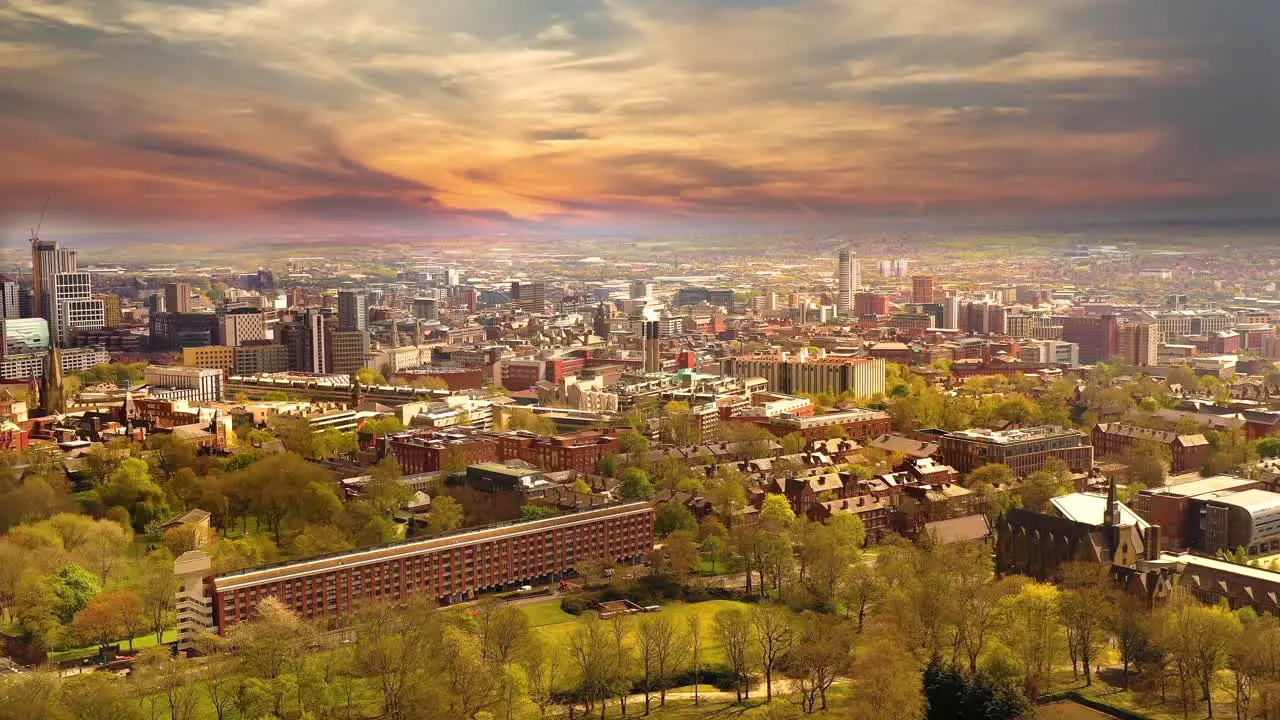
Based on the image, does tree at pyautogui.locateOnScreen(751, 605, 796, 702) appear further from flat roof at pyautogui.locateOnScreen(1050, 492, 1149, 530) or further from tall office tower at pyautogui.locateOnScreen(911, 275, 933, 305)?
tall office tower at pyautogui.locateOnScreen(911, 275, 933, 305)

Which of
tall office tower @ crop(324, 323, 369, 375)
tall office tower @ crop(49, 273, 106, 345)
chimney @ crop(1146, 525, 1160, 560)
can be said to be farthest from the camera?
tall office tower @ crop(49, 273, 106, 345)

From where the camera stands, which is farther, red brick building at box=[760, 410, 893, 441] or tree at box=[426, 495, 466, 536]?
red brick building at box=[760, 410, 893, 441]

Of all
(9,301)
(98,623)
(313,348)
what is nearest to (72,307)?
(9,301)

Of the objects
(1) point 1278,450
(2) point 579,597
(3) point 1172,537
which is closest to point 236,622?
(2) point 579,597

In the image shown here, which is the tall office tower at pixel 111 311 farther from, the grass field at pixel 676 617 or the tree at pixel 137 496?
the grass field at pixel 676 617

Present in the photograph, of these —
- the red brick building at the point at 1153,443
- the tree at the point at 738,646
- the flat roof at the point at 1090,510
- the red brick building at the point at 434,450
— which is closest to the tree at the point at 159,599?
the tree at the point at 738,646

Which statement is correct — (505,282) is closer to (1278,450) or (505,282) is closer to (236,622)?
(1278,450)

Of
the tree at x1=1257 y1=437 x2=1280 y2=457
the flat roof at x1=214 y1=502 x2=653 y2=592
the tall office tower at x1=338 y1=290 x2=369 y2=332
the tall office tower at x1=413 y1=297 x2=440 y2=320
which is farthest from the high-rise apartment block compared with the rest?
the flat roof at x1=214 y1=502 x2=653 y2=592
